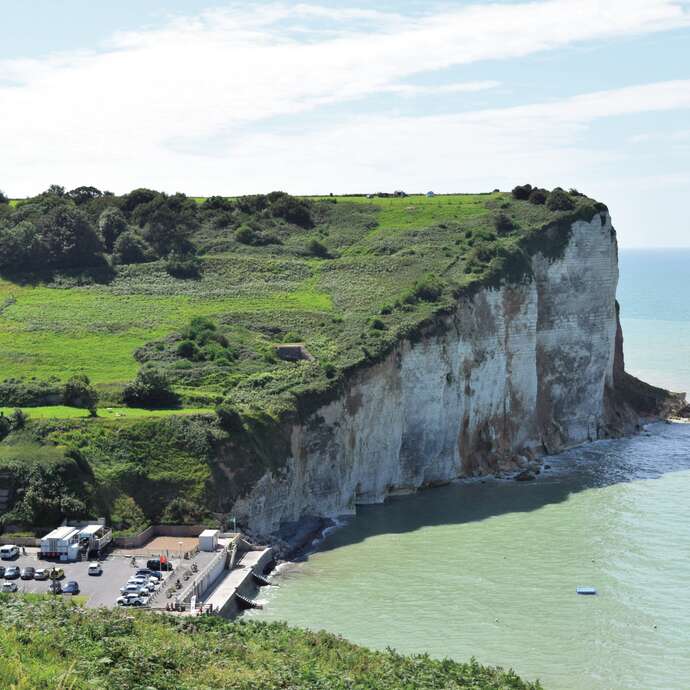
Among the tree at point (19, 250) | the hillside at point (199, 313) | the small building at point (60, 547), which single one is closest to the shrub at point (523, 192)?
the hillside at point (199, 313)

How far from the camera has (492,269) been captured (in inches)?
3169

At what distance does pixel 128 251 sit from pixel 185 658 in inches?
2696

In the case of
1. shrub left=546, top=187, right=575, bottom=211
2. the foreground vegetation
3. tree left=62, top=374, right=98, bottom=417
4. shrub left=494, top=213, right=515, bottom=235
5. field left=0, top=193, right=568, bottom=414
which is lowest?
the foreground vegetation

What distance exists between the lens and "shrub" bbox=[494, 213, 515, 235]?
8956 cm

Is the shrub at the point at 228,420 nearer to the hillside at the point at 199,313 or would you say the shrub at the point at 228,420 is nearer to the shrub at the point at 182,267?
the hillside at the point at 199,313

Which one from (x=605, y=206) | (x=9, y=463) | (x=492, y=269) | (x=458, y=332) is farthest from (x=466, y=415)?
(x=9, y=463)

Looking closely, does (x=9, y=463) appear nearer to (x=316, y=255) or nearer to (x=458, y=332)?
(x=458, y=332)

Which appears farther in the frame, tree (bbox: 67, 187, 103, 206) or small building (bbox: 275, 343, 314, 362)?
tree (bbox: 67, 187, 103, 206)

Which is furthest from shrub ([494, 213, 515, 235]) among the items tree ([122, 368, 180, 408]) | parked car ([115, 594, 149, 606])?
parked car ([115, 594, 149, 606])

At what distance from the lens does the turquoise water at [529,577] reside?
1740 inches

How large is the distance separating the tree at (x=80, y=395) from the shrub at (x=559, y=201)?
1640 inches

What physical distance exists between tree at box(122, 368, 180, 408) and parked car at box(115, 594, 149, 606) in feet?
62.7

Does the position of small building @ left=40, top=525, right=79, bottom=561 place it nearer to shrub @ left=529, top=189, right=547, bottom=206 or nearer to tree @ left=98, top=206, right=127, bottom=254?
tree @ left=98, top=206, right=127, bottom=254

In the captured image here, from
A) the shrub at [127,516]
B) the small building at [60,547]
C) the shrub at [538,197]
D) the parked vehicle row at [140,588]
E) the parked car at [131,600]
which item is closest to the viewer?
the parked car at [131,600]
